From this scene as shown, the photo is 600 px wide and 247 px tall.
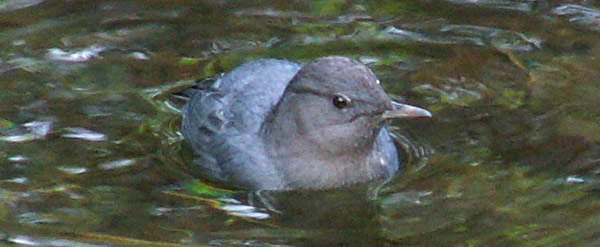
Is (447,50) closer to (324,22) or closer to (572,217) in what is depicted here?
(324,22)

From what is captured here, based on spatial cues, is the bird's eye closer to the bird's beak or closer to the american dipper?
the american dipper

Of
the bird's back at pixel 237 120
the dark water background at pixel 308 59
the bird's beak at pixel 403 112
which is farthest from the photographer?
the bird's back at pixel 237 120

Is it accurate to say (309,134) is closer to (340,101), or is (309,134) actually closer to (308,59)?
(340,101)

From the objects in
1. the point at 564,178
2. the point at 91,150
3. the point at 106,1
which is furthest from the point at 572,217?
the point at 106,1

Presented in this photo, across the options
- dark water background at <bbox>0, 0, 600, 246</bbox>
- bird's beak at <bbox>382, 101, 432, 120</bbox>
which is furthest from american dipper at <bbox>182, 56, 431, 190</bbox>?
dark water background at <bbox>0, 0, 600, 246</bbox>

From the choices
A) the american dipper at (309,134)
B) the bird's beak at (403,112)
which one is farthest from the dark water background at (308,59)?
the bird's beak at (403,112)

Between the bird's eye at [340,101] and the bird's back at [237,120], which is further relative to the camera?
the bird's back at [237,120]

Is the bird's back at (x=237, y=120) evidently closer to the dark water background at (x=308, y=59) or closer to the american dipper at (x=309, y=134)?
the american dipper at (x=309, y=134)
